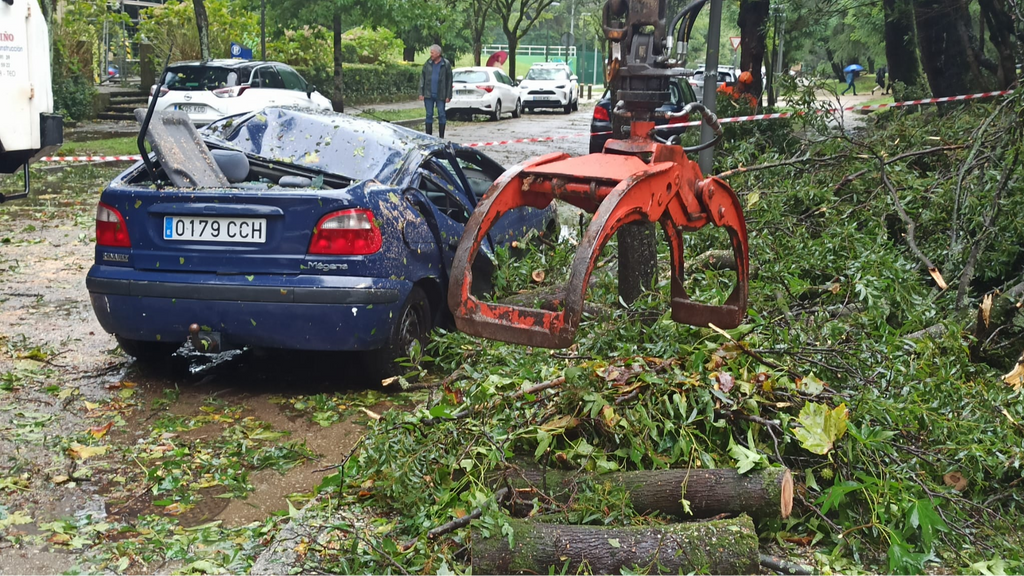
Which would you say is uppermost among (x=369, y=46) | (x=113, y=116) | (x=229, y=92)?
(x=369, y=46)

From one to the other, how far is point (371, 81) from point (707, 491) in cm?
3492

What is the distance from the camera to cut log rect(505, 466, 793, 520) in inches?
143

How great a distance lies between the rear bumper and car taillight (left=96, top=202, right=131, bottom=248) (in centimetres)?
20

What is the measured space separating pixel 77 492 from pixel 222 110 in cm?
1413

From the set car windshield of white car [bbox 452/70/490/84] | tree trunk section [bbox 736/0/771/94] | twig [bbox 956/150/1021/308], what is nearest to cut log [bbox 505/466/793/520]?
twig [bbox 956/150/1021/308]

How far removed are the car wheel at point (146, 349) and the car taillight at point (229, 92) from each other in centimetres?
1233

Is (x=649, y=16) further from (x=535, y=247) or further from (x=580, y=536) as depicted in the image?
(x=535, y=247)

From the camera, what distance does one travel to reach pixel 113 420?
5.50m

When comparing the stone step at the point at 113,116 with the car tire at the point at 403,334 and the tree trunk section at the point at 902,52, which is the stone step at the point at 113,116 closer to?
the tree trunk section at the point at 902,52

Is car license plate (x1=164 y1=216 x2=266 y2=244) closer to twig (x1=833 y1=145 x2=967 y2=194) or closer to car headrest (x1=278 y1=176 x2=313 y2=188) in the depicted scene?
car headrest (x1=278 y1=176 x2=313 y2=188)

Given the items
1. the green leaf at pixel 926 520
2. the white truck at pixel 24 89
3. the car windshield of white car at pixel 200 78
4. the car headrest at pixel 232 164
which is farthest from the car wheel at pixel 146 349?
the car windshield of white car at pixel 200 78

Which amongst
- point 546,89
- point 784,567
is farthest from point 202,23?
point 784,567

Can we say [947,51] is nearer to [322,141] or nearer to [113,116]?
[322,141]

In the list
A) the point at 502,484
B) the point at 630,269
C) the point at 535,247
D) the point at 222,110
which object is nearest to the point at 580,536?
the point at 502,484
